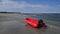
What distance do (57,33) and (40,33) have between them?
5.35 feet

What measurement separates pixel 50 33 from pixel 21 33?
279 centimetres

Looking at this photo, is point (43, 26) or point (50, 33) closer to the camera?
point (50, 33)

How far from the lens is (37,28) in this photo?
690 inches

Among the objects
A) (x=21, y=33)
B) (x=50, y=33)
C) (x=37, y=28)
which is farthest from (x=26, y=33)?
(x=37, y=28)

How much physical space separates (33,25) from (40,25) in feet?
3.62

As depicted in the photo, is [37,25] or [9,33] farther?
[37,25]

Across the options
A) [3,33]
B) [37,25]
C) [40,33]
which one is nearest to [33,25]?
[37,25]

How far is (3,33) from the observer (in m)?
13.8

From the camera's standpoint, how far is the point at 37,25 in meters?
17.6

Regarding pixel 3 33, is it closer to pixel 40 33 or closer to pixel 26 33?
pixel 26 33

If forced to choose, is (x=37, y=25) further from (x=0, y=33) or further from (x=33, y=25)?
(x=0, y=33)

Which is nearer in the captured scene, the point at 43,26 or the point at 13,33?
A: the point at 13,33

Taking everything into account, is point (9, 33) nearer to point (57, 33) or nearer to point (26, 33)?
point (26, 33)

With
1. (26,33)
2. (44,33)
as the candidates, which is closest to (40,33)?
(44,33)
